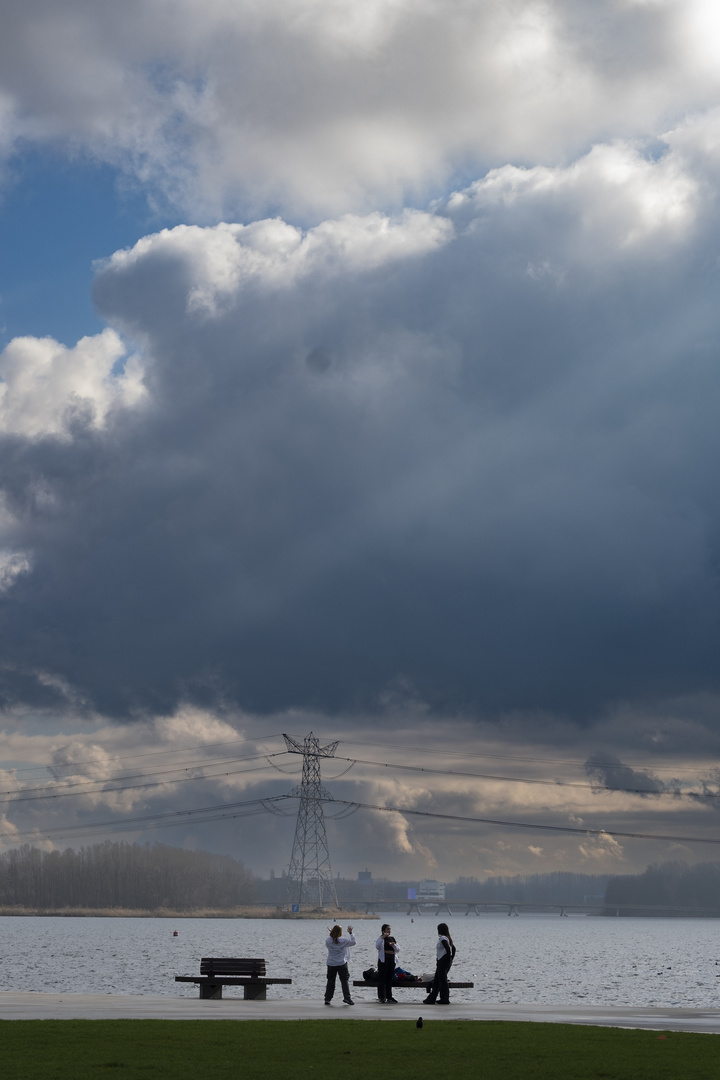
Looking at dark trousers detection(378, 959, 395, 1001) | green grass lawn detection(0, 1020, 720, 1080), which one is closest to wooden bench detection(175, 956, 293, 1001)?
dark trousers detection(378, 959, 395, 1001)

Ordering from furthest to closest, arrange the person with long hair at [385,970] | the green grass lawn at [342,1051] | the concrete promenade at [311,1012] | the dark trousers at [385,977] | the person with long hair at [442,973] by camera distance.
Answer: the dark trousers at [385,977]
the person with long hair at [385,970]
the person with long hair at [442,973]
the concrete promenade at [311,1012]
the green grass lawn at [342,1051]

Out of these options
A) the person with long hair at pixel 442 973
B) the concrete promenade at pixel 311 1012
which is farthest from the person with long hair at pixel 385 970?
the person with long hair at pixel 442 973

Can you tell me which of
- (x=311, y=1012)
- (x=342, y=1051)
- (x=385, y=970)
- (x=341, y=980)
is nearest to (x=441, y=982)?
(x=385, y=970)

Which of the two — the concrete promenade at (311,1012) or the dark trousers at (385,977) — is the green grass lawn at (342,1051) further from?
the dark trousers at (385,977)

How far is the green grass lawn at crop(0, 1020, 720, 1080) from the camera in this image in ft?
77.0

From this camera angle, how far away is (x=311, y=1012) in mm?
37188

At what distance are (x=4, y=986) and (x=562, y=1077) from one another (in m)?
55.4

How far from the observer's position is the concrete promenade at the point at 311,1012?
1375 inches

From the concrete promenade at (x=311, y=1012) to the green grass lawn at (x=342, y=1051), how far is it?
239 cm

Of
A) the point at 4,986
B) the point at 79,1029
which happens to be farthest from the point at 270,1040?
the point at 4,986

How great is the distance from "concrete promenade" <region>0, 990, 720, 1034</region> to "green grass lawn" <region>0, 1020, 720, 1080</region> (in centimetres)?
239

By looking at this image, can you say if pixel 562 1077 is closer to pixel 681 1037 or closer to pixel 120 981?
pixel 681 1037

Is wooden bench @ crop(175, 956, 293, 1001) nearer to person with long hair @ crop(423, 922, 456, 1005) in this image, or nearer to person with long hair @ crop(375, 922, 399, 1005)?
person with long hair @ crop(375, 922, 399, 1005)

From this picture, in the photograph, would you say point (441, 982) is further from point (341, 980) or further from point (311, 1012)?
point (311, 1012)
